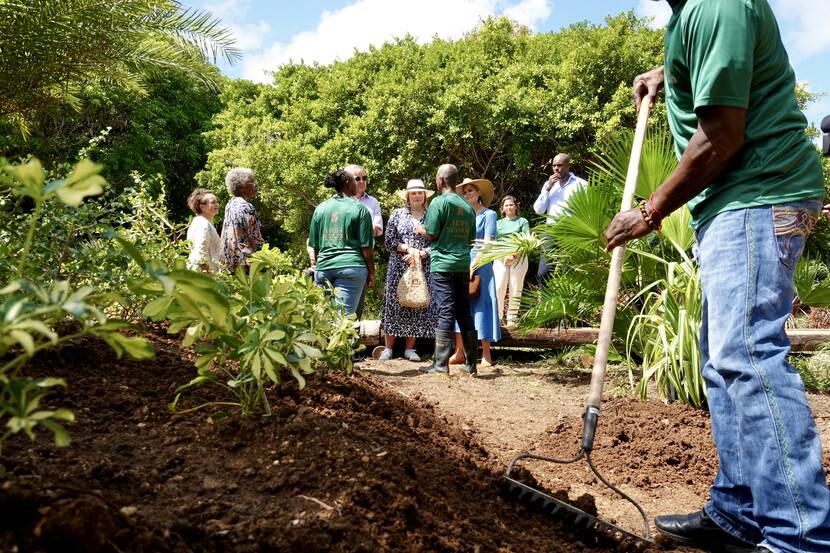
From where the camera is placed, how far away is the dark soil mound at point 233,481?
4.48 feet

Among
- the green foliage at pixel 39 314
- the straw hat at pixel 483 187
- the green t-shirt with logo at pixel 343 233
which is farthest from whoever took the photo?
the straw hat at pixel 483 187

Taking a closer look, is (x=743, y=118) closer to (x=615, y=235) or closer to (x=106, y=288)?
(x=615, y=235)

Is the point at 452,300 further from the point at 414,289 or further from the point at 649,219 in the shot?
the point at 649,219

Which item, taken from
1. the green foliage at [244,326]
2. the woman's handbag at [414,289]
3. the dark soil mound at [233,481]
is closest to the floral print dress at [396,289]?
the woman's handbag at [414,289]

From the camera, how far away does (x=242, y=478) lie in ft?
6.18

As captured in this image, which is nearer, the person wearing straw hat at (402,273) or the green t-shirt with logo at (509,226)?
the person wearing straw hat at (402,273)

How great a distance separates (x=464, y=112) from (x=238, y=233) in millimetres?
6011

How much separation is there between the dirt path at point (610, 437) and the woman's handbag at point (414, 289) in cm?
134

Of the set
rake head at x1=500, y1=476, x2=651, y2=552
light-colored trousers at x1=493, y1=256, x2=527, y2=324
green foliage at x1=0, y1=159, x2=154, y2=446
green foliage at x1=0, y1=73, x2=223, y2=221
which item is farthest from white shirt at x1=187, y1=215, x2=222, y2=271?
green foliage at x1=0, y1=73, x2=223, y2=221

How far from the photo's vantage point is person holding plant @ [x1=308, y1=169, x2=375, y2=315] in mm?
6844

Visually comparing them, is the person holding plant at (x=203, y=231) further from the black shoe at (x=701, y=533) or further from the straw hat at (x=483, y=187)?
the black shoe at (x=701, y=533)

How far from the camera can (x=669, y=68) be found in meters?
2.48

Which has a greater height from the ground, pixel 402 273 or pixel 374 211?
pixel 374 211

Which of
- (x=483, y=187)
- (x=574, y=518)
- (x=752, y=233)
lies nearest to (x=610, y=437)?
(x=574, y=518)
